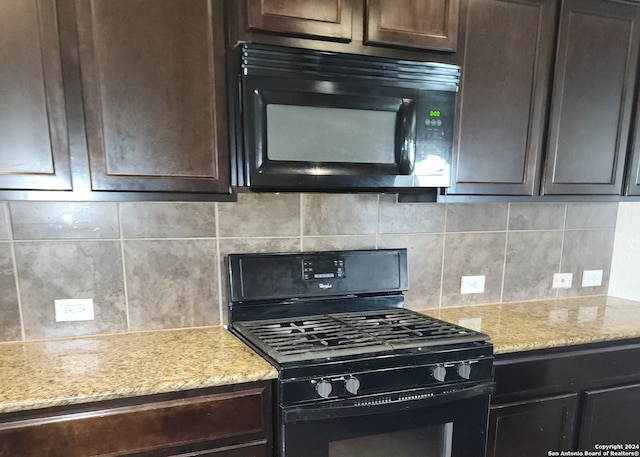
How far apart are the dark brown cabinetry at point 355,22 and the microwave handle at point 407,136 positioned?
22 centimetres

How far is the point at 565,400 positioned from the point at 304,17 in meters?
1.70

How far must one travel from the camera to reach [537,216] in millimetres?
2086

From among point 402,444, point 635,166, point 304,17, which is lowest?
point 402,444

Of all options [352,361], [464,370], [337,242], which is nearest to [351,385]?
[352,361]

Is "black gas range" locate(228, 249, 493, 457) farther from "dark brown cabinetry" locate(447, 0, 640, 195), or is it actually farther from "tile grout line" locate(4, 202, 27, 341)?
"tile grout line" locate(4, 202, 27, 341)

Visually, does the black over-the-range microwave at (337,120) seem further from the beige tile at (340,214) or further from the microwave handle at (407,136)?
the beige tile at (340,214)

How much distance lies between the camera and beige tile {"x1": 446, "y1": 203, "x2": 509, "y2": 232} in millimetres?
1956

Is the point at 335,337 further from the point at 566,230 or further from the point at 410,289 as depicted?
the point at 566,230

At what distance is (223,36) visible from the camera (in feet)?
4.19

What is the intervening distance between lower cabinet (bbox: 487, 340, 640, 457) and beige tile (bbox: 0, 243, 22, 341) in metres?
1.76

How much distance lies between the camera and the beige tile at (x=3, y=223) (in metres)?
1.41

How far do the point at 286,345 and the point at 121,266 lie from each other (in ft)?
2.39

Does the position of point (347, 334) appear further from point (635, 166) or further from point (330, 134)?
point (635, 166)

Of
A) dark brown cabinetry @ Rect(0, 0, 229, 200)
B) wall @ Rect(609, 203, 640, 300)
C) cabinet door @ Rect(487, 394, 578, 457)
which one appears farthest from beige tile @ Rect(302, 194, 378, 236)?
wall @ Rect(609, 203, 640, 300)
